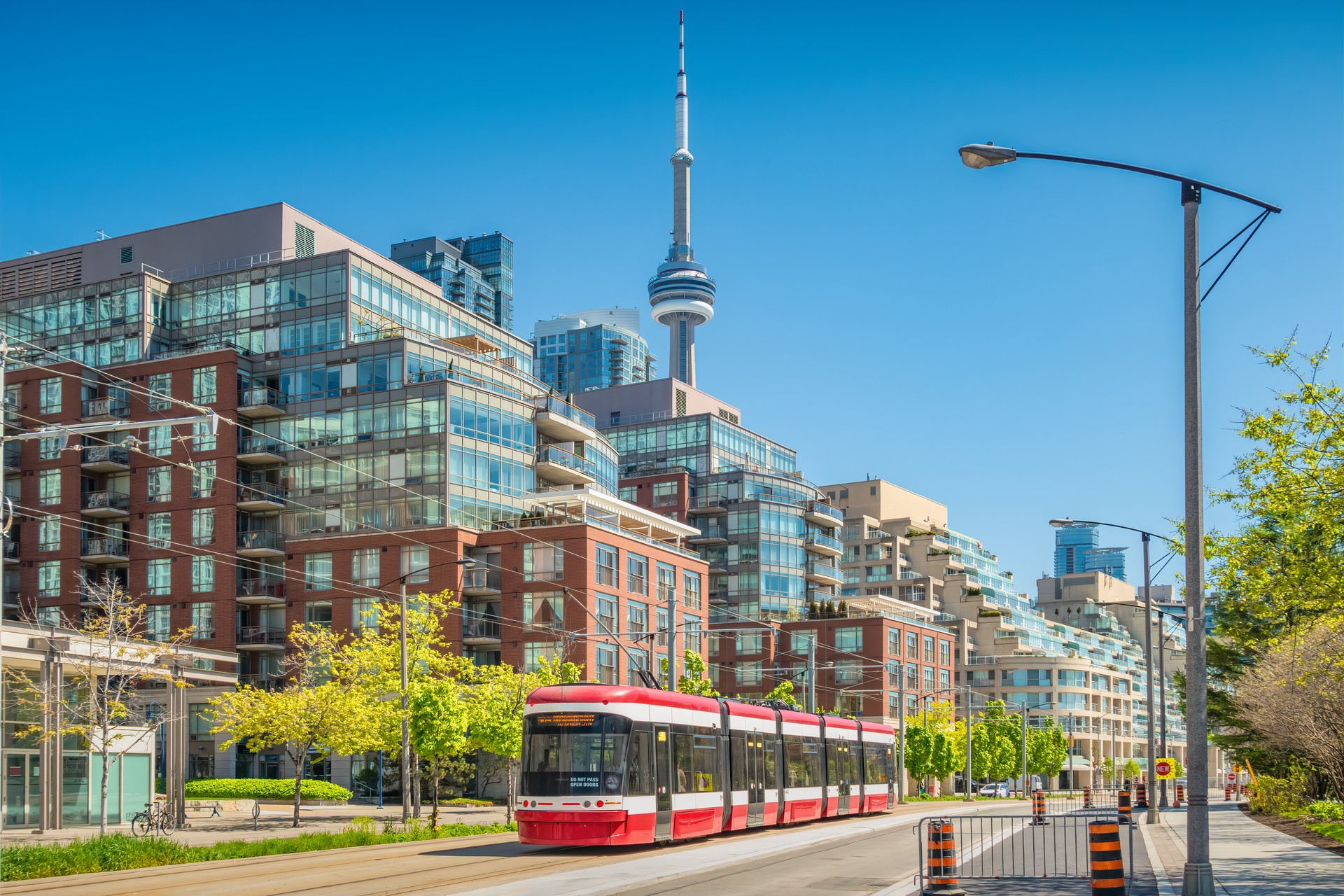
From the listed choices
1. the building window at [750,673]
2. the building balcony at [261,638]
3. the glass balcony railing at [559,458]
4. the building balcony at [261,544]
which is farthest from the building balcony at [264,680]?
the building window at [750,673]

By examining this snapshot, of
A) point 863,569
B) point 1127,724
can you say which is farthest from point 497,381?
point 1127,724

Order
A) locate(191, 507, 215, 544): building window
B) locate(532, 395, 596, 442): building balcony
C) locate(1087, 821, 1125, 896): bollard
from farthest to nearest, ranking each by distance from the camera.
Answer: locate(532, 395, 596, 442): building balcony, locate(191, 507, 215, 544): building window, locate(1087, 821, 1125, 896): bollard

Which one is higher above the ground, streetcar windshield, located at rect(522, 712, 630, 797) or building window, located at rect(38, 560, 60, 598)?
building window, located at rect(38, 560, 60, 598)

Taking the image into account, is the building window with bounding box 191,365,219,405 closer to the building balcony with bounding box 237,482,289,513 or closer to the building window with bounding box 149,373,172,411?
the building window with bounding box 149,373,172,411

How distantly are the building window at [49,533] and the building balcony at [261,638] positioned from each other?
13.6 meters

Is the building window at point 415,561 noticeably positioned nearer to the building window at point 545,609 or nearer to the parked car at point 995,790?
the building window at point 545,609

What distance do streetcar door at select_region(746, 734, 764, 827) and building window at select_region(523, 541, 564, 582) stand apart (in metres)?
37.0

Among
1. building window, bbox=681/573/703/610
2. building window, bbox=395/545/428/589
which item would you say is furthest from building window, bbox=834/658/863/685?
building window, bbox=395/545/428/589

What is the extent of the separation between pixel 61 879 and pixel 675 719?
1327 centimetres

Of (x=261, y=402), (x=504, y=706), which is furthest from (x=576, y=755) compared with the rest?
(x=261, y=402)

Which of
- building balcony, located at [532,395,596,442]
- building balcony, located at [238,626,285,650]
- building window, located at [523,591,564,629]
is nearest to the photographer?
building window, located at [523,591,564,629]

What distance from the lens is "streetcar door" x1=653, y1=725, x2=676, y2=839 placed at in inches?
1185

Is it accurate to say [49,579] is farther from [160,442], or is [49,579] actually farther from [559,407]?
[559,407]

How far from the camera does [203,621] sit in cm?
7712
